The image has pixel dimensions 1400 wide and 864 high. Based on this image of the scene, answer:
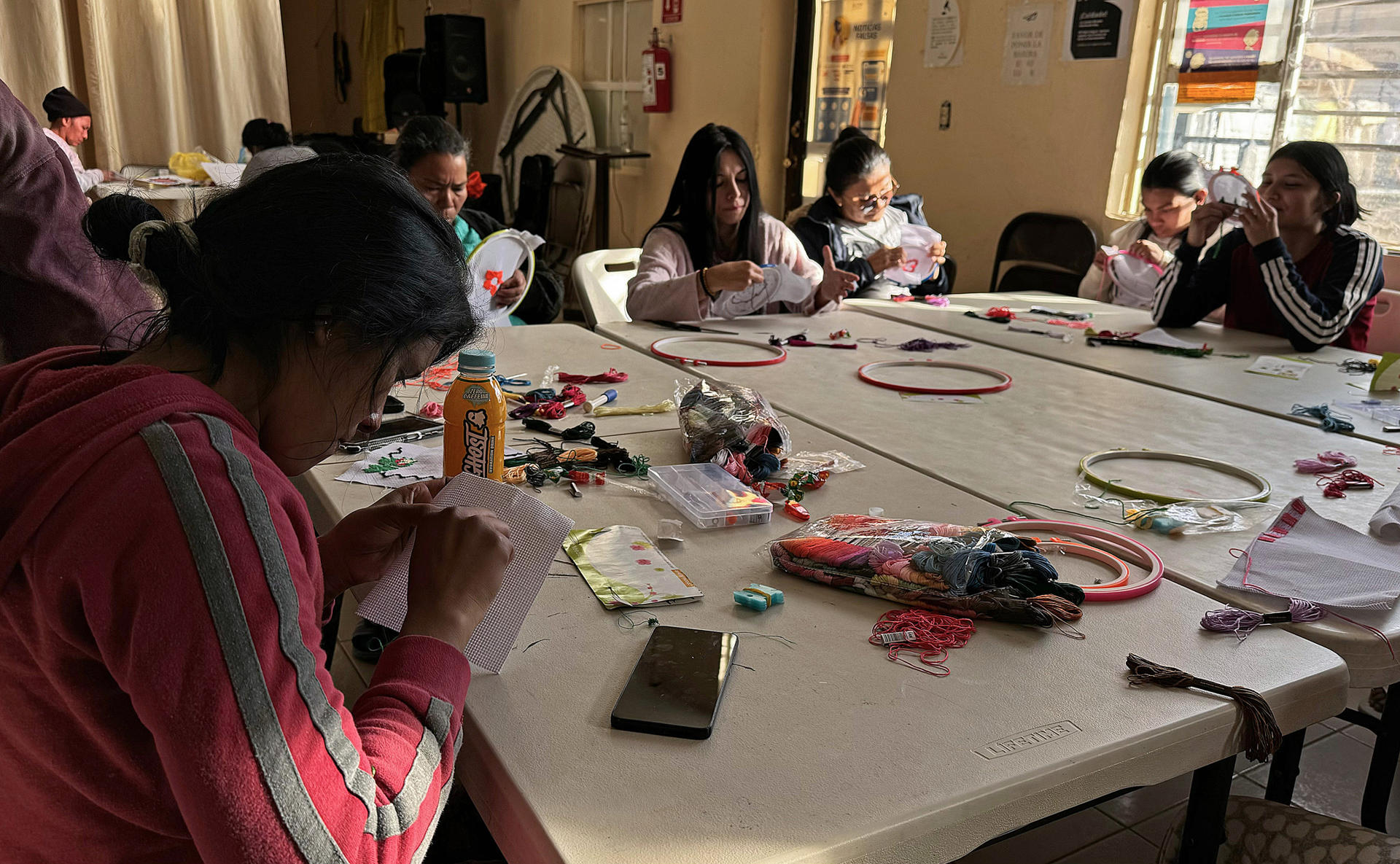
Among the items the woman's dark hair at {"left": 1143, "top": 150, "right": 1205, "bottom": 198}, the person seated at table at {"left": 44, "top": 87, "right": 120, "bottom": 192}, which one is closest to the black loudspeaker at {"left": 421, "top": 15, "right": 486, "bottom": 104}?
the person seated at table at {"left": 44, "top": 87, "right": 120, "bottom": 192}

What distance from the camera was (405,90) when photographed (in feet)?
24.7

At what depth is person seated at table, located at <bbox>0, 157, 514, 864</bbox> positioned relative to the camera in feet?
2.01

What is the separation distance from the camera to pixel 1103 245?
4.00m

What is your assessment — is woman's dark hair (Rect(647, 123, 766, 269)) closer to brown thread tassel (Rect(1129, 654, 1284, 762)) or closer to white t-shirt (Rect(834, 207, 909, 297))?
white t-shirt (Rect(834, 207, 909, 297))

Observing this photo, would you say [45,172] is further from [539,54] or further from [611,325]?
[539,54]

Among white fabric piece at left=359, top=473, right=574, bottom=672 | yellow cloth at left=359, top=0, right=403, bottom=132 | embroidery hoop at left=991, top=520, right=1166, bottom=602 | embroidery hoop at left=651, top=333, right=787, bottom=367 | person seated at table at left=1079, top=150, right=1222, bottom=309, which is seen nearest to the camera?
white fabric piece at left=359, top=473, right=574, bottom=672

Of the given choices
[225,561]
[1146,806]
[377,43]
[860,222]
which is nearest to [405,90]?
[377,43]

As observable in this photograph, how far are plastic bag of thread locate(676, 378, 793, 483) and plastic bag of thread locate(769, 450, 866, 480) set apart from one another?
0.05 ft

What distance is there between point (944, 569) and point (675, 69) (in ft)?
18.4

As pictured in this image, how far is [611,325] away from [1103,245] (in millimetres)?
2259

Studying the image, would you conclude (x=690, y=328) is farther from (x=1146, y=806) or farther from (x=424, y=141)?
(x=1146, y=806)

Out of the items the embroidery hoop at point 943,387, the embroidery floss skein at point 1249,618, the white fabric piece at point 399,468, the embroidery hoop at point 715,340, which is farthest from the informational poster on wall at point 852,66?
the embroidery floss skein at point 1249,618

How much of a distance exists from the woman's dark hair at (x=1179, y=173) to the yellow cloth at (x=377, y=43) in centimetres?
654

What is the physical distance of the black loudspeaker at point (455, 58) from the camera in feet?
23.3
